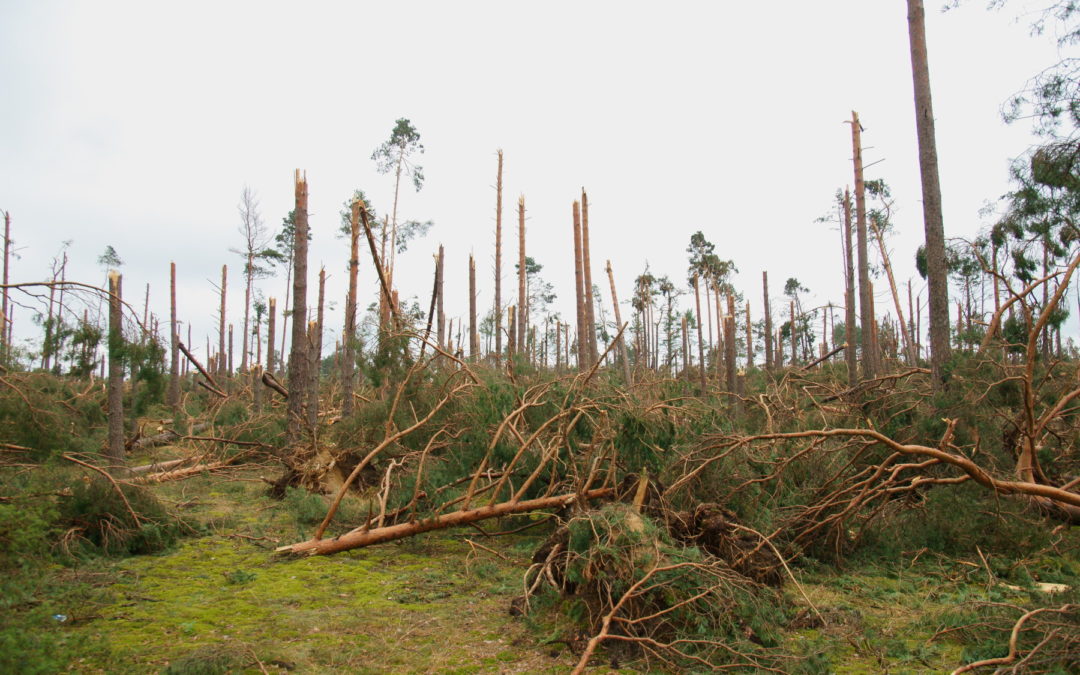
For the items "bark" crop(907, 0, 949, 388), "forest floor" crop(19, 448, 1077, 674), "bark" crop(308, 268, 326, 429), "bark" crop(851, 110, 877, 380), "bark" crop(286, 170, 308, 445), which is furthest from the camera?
"bark" crop(851, 110, 877, 380)

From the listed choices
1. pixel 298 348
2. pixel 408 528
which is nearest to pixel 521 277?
pixel 298 348

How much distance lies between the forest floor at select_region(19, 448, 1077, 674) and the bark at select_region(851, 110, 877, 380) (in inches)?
413

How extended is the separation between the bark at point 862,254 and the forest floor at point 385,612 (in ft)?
34.4

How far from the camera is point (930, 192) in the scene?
9.38 metres

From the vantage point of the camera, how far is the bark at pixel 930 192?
8922mm

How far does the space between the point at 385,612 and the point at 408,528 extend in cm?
156

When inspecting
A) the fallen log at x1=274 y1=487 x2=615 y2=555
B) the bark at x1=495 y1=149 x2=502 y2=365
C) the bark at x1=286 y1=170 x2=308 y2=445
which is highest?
the bark at x1=495 y1=149 x2=502 y2=365

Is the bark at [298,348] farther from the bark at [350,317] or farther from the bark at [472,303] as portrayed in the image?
the bark at [472,303]

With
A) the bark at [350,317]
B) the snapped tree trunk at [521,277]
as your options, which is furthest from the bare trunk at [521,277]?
the bark at [350,317]

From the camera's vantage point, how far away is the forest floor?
388 cm

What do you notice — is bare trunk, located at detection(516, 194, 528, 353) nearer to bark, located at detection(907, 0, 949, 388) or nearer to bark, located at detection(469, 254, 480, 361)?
bark, located at detection(469, 254, 480, 361)

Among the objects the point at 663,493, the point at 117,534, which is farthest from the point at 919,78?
the point at 117,534

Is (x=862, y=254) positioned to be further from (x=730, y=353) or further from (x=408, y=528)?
(x=408, y=528)

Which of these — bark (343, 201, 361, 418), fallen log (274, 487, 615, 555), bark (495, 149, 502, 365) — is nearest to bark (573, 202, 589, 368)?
bark (495, 149, 502, 365)
